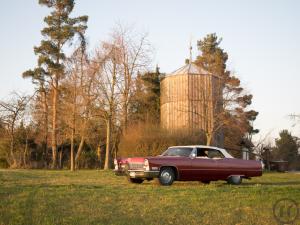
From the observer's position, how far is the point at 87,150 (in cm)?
4728

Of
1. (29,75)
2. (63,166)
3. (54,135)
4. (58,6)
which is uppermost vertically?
(58,6)

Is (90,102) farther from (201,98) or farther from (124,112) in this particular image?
(201,98)

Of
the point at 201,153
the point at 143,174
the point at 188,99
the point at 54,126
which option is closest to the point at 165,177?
the point at 143,174

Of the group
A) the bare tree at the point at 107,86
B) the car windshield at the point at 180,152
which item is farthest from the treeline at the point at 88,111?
the car windshield at the point at 180,152

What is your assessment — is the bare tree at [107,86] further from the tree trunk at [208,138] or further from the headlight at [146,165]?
the headlight at [146,165]

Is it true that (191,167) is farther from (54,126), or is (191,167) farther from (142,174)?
(54,126)

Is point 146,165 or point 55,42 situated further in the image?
point 55,42

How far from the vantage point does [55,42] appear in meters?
44.6

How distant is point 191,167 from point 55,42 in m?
31.2

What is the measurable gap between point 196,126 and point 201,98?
227 cm

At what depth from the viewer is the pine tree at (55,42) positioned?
43281mm

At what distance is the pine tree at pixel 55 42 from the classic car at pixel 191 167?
27127mm

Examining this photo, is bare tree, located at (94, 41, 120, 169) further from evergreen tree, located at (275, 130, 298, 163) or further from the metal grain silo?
evergreen tree, located at (275, 130, 298, 163)

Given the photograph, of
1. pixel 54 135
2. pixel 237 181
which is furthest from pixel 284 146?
pixel 237 181
